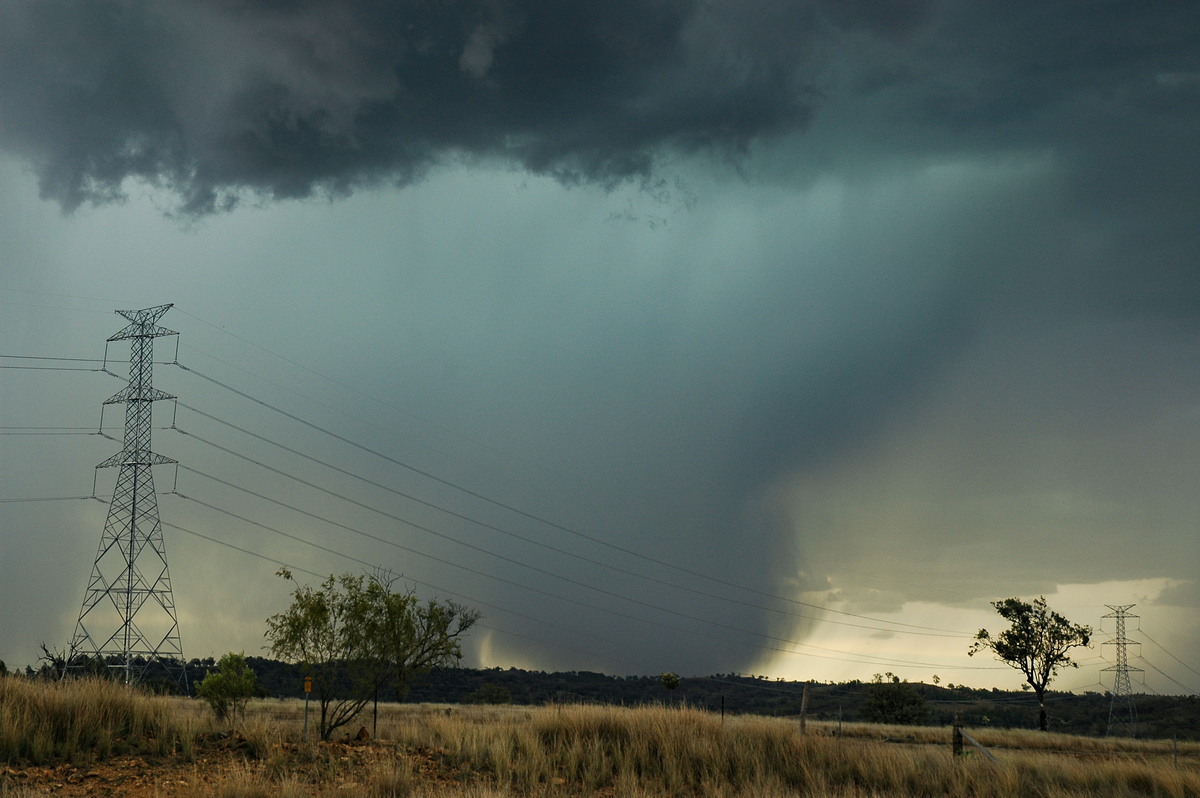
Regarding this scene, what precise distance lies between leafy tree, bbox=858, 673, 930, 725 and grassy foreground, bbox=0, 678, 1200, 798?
52.8 meters

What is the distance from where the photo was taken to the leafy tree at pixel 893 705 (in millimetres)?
77062

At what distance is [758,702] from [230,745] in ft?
322

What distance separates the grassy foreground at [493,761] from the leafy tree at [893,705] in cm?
5284

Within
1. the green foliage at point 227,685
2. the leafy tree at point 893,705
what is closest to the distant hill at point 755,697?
the leafy tree at point 893,705

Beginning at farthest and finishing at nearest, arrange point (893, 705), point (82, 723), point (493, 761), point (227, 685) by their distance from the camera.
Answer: point (893, 705), point (227, 685), point (493, 761), point (82, 723)

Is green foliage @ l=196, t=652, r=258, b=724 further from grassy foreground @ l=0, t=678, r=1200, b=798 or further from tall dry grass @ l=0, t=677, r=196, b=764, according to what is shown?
tall dry grass @ l=0, t=677, r=196, b=764

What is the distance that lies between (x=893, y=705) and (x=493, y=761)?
64432 millimetres

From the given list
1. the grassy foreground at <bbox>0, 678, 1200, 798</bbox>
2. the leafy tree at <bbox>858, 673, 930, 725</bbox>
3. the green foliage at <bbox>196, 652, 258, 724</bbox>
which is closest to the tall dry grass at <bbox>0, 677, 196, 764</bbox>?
the grassy foreground at <bbox>0, 678, 1200, 798</bbox>

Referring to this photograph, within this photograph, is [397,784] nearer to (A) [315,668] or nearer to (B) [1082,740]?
(A) [315,668]

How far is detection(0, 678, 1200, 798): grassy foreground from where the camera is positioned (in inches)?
755

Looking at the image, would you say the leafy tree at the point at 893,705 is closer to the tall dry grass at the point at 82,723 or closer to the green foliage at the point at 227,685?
the green foliage at the point at 227,685

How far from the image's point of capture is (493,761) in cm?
2317

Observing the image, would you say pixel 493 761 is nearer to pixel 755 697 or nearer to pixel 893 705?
pixel 893 705

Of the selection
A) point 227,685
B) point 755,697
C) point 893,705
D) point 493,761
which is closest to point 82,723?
point 493,761
